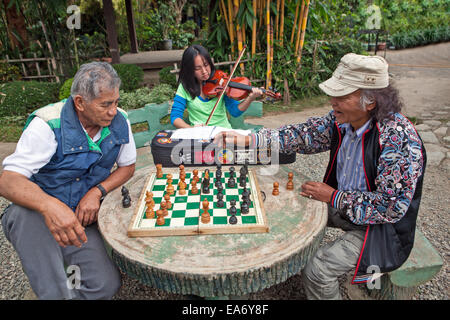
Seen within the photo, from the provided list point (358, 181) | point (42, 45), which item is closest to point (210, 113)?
point (358, 181)

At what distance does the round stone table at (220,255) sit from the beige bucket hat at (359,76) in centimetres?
71

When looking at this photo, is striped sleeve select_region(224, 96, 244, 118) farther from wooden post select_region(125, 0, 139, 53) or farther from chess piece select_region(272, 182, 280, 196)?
wooden post select_region(125, 0, 139, 53)

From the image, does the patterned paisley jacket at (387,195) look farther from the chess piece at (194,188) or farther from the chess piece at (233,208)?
the chess piece at (194,188)

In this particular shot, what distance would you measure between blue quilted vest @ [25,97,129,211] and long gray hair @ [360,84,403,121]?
5.04ft

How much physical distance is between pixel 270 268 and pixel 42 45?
9213mm

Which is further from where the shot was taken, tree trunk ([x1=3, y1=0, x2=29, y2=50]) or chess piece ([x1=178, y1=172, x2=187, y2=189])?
tree trunk ([x1=3, y1=0, x2=29, y2=50])

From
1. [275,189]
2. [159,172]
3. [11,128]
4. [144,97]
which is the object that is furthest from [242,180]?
[11,128]

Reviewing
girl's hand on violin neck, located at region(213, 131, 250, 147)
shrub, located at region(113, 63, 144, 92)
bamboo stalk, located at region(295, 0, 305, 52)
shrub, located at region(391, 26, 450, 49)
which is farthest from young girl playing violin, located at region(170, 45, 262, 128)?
shrub, located at region(391, 26, 450, 49)

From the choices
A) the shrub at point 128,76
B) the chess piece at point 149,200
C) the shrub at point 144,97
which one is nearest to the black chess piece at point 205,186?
the chess piece at point 149,200

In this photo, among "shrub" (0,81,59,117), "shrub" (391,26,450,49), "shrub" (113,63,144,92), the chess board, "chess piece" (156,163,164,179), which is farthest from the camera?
"shrub" (391,26,450,49)

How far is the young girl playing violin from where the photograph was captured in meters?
3.06

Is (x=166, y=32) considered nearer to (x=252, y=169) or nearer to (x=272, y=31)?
(x=272, y=31)

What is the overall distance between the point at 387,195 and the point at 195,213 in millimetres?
1062
